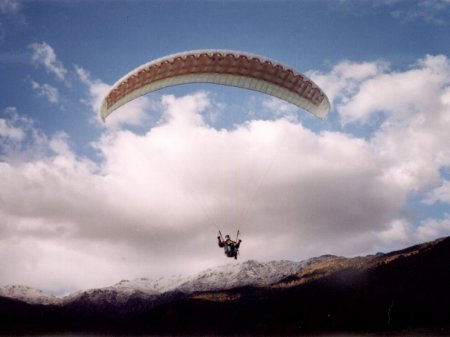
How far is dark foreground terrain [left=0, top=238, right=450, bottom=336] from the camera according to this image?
109 meters

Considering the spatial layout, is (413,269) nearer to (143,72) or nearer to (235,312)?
(235,312)

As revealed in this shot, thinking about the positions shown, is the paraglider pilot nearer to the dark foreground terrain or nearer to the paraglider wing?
the paraglider wing

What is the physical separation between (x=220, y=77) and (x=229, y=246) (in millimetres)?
8288

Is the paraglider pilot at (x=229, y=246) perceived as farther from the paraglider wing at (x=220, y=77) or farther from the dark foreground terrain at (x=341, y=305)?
the dark foreground terrain at (x=341, y=305)

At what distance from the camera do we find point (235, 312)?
6555 inches

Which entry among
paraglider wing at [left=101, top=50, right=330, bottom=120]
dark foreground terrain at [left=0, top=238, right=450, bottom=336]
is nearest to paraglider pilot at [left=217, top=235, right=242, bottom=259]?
paraglider wing at [left=101, top=50, right=330, bottom=120]

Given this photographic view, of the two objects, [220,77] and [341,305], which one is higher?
[220,77]

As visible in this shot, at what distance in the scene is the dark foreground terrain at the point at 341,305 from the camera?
109125 mm

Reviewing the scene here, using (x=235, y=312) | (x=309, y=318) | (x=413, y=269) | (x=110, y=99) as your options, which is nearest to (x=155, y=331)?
(x=235, y=312)

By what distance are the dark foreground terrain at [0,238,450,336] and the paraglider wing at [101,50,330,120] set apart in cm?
8444

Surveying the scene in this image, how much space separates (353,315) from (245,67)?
111346 mm

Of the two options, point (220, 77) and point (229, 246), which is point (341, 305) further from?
point (220, 77)

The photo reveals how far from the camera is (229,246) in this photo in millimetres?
22500

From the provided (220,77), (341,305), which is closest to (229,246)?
(220,77)
